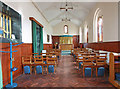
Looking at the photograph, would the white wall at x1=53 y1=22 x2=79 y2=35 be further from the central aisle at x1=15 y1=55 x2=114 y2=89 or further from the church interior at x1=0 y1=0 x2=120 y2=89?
the central aisle at x1=15 y1=55 x2=114 y2=89

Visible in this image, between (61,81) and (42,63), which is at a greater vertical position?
(42,63)

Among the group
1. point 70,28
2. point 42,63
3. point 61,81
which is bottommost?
point 61,81

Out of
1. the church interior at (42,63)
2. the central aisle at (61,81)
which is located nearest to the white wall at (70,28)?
the church interior at (42,63)

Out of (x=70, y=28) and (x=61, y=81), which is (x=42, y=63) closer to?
(x=61, y=81)

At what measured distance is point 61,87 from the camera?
10.3ft

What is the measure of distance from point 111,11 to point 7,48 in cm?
539

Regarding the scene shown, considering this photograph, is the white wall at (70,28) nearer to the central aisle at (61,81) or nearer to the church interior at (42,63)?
the church interior at (42,63)

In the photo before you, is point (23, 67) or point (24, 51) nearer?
point (23, 67)

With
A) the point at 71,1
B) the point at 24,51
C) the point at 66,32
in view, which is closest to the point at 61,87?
the point at 24,51

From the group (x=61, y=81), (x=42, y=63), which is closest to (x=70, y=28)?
(x=42, y=63)

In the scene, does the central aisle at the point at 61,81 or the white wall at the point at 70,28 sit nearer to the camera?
the central aisle at the point at 61,81

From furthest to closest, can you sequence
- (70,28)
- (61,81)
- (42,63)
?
(70,28)
(42,63)
(61,81)

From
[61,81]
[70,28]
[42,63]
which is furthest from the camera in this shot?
[70,28]

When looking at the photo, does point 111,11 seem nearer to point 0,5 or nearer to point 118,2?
point 118,2
